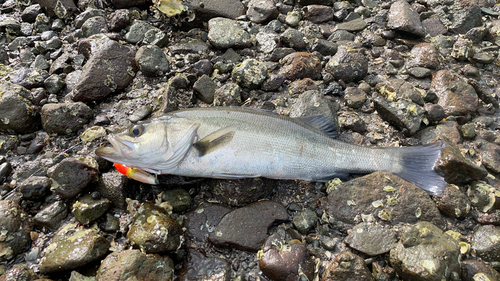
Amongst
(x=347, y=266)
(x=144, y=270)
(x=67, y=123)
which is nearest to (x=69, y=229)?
(x=144, y=270)

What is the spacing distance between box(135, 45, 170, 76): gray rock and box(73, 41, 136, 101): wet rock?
241mm

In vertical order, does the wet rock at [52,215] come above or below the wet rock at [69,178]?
below

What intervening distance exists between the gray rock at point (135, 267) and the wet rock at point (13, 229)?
121 cm

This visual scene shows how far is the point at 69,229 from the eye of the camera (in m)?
3.65

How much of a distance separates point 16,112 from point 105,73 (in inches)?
58.1

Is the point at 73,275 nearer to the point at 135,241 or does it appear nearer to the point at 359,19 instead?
the point at 135,241

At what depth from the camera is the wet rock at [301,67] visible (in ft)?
18.0

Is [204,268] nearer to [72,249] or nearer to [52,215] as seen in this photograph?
[72,249]

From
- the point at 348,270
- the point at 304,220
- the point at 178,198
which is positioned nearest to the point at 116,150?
the point at 178,198

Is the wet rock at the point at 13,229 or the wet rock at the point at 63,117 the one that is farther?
the wet rock at the point at 63,117

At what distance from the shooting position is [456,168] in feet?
12.9

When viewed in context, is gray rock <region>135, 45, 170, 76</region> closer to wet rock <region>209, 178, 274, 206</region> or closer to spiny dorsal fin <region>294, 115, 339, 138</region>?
wet rock <region>209, 178, 274, 206</region>

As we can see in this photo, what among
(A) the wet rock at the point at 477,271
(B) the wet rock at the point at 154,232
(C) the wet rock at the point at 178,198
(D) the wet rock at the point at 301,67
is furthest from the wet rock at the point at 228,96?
(A) the wet rock at the point at 477,271

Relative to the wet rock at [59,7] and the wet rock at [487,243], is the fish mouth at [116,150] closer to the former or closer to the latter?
the wet rock at [487,243]
